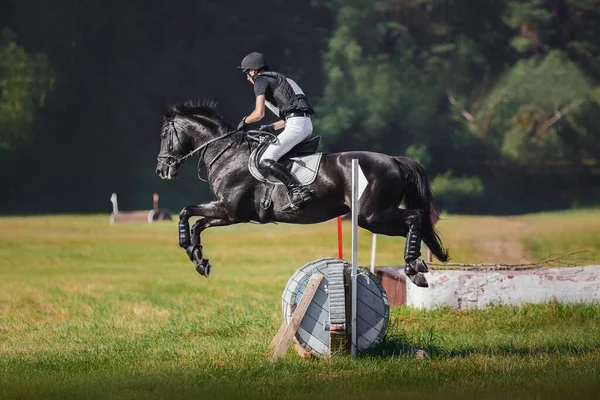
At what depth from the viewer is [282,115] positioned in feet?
31.6

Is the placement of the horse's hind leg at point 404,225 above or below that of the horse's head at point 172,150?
below

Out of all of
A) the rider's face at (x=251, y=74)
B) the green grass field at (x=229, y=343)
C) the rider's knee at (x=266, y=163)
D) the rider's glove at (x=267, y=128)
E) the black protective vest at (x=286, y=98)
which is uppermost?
the rider's face at (x=251, y=74)

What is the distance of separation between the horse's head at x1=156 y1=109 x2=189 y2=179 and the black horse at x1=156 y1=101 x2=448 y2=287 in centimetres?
21

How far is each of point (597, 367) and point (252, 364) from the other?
9.21 feet

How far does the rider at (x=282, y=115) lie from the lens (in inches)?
368

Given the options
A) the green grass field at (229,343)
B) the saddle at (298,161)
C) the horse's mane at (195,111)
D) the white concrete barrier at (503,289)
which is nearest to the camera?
the green grass field at (229,343)

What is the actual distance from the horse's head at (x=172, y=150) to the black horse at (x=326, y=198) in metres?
0.21

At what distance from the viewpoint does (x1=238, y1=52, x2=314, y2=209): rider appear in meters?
9.34

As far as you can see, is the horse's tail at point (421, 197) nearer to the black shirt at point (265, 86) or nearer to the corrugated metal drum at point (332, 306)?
the corrugated metal drum at point (332, 306)

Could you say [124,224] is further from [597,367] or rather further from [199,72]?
[597,367]

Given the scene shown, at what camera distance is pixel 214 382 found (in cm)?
795

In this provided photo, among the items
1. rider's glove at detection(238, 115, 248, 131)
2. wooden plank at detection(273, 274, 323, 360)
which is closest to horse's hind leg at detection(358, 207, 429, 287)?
wooden plank at detection(273, 274, 323, 360)

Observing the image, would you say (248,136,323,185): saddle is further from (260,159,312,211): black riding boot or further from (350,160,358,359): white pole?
(350,160,358,359): white pole

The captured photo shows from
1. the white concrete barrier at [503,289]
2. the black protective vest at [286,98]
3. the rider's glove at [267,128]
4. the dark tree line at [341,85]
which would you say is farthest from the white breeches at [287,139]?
the dark tree line at [341,85]
